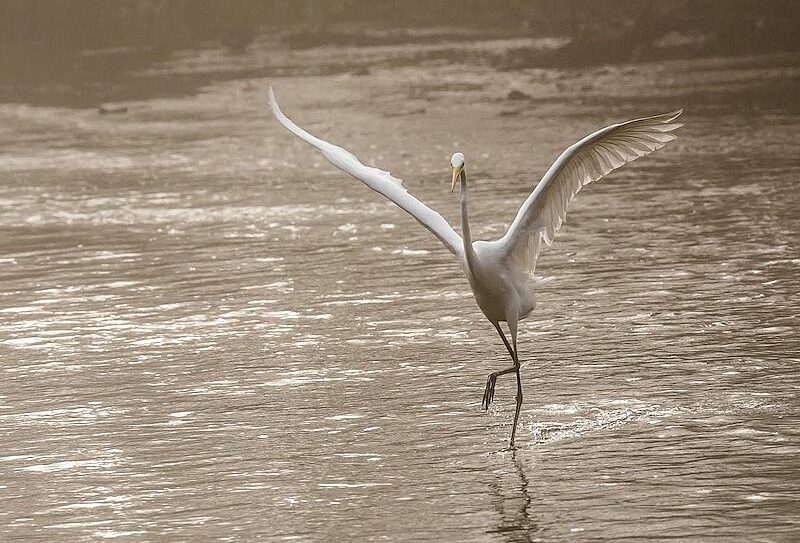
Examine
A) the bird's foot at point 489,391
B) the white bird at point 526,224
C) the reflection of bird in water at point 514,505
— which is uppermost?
the white bird at point 526,224

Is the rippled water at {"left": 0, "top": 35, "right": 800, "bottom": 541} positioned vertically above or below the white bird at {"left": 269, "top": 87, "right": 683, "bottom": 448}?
below

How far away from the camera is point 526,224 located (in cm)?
980

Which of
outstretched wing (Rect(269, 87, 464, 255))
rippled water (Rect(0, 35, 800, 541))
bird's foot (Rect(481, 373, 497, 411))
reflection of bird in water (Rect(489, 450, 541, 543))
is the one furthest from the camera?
outstretched wing (Rect(269, 87, 464, 255))

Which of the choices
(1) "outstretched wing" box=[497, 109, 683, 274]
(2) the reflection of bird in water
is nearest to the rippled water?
(2) the reflection of bird in water

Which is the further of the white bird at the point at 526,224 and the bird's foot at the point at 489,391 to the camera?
the bird's foot at the point at 489,391

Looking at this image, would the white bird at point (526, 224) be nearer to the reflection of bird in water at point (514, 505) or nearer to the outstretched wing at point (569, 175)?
the outstretched wing at point (569, 175)

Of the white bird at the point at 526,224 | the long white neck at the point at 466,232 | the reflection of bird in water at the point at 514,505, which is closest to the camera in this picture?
the reflection of bird in water at the point at 514,505

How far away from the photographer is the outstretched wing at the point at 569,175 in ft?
31.7

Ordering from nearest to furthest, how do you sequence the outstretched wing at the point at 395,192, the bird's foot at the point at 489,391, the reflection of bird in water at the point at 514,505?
the reflection of bird in water at the point at 514,505 < the bird's foot at the point at 489,391 < the outstretched wing at the point at 395,192

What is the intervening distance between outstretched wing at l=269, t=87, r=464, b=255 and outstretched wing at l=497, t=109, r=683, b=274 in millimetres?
306

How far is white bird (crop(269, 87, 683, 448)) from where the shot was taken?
955 cm

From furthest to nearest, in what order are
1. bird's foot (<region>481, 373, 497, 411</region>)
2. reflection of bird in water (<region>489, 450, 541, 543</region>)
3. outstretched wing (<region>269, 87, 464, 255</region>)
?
outstretched wing (<region>269, 87, 464, 255</region>), bird's foot (<region>481, 373, 497, 411</region>), reflection of bird in water (<region>489, 450, 541, 543</region>)

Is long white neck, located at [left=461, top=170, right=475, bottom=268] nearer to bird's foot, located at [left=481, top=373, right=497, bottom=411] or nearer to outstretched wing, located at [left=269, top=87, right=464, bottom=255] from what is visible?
outstretched wing, located at [left=269, top=87, right=464, bottom=255]

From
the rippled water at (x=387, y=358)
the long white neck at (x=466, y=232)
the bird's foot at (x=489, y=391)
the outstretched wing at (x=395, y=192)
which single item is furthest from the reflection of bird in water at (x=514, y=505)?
the outstretched wing at (x=395, y=192)
